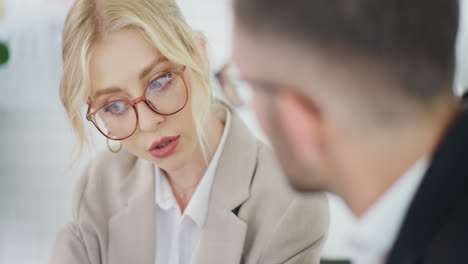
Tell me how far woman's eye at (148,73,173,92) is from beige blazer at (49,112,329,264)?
262 mm

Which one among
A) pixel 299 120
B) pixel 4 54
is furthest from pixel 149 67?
pixel 4 54

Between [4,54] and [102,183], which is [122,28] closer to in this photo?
[102,183]

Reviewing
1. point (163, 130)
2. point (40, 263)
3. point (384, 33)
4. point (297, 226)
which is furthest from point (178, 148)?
point (40, 263)

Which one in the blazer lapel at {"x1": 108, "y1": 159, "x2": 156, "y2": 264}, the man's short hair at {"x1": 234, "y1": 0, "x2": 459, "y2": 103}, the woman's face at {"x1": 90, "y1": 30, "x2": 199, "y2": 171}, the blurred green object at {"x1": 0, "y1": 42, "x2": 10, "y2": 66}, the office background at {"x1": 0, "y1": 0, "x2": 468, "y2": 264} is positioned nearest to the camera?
the man's short hair at {"x1": 234, "y1": 0, "x2": 459, "y2": 103}

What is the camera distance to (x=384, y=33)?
83cm

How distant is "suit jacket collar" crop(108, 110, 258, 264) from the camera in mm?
1533

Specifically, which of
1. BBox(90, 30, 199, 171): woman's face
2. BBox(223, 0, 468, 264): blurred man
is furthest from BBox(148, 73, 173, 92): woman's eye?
BBox(223, 0, 468, 264): blurred man

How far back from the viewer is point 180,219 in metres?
1.65

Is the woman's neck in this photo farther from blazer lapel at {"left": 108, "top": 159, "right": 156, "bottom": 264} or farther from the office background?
the office background

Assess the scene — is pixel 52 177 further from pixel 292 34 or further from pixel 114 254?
pixel 292 34

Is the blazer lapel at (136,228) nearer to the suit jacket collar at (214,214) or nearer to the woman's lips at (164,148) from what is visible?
the suit jacket collar at (214,214)

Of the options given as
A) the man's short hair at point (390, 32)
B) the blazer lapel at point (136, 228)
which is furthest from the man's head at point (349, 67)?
the blazer lapel at point (136, 228)

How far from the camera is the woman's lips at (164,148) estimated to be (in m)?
1.47

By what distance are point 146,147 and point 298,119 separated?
0.66 meters
